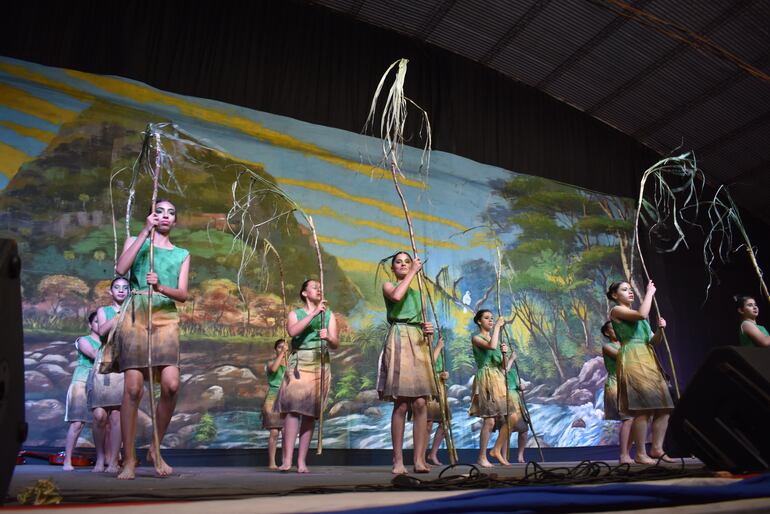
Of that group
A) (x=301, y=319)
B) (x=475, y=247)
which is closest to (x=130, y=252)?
(x=301, y=319)

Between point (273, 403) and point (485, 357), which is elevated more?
point (485, 357)

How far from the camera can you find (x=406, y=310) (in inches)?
178

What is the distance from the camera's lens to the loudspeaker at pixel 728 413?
205 centimetres

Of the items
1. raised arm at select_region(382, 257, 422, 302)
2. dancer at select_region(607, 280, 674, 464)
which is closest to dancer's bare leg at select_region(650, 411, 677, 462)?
dancer at select_region(607, 280, 674, 464)

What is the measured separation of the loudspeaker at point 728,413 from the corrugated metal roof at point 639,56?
8.46m

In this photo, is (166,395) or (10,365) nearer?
(10,365)

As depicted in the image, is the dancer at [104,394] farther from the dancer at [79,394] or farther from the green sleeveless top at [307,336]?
the green sleeveless top at [307,336]

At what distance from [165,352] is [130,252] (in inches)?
22.3

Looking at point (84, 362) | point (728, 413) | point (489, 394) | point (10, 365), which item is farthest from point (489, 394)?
point (10, 365)

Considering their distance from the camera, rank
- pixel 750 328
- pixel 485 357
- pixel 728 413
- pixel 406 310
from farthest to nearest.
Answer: pixel 485 357
pixel 750 328
pixel 406 310
pixel 728 413

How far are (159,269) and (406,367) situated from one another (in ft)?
5.56

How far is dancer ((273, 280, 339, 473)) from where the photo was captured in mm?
4793

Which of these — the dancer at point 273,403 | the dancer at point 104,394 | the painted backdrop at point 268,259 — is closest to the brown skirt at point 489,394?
the painted backdrop at point 268,259

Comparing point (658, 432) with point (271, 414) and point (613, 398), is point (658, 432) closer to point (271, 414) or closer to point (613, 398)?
point (613, 398)
